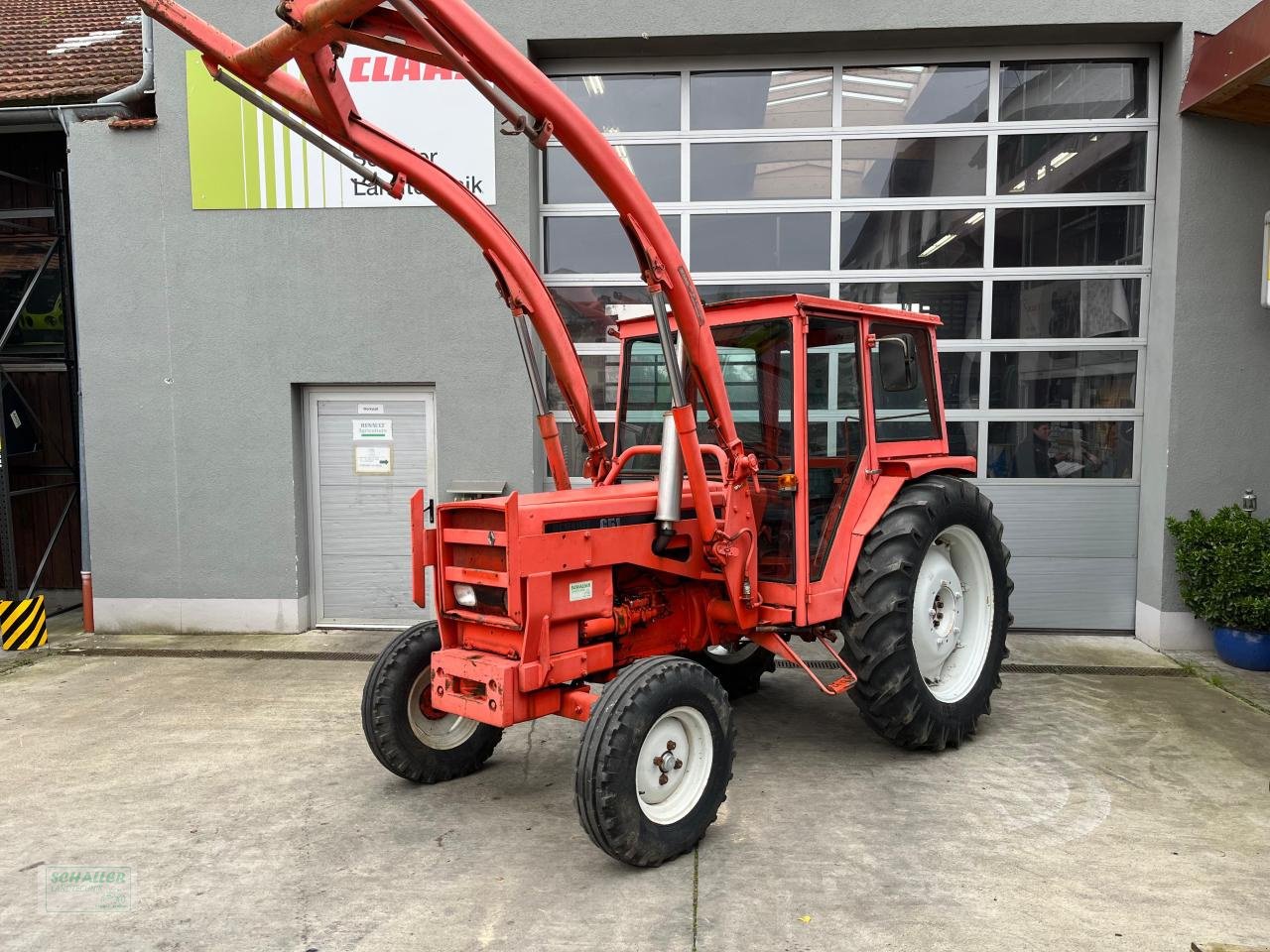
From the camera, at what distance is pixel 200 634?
7.07 m

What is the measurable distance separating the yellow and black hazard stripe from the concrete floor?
1758mm

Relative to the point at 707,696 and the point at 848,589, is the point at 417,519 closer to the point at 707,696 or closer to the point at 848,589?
the point at 707,696

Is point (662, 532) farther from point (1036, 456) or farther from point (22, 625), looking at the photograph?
point (22, 625)

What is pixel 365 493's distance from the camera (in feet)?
23.5

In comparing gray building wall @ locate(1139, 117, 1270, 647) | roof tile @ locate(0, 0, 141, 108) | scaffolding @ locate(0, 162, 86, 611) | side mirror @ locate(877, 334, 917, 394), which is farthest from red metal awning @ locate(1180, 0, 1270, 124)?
scaffolding @ locate(0, 162, 86, 611)

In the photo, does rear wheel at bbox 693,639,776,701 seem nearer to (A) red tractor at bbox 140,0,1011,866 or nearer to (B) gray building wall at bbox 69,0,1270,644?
(A) red tractor at bbox 140,0,1011,866

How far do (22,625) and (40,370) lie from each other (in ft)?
9.05

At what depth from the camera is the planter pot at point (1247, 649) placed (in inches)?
229

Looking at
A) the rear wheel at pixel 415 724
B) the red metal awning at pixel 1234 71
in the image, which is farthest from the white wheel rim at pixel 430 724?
the red metal awning at pixel 1234 71

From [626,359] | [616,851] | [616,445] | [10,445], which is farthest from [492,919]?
[10,445]

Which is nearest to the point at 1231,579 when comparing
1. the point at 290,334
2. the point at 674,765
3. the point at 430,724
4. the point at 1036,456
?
the point at 1036,456

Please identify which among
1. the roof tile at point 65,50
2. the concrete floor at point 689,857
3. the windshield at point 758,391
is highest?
the roof tile at point 65,50

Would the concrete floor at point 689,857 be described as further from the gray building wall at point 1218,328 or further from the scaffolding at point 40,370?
the scaffolding at point 40,370

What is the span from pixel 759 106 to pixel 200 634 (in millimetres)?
6401
